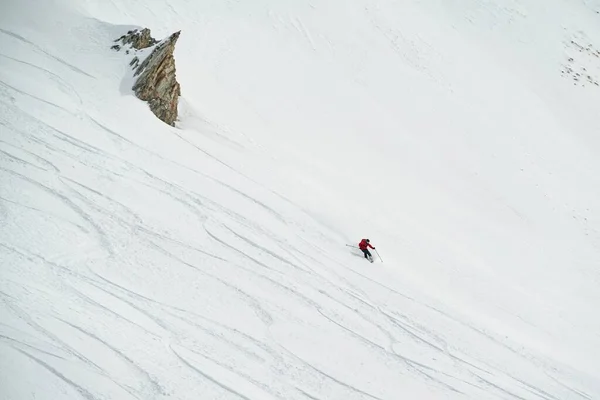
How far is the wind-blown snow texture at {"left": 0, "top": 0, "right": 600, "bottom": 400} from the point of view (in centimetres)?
1273

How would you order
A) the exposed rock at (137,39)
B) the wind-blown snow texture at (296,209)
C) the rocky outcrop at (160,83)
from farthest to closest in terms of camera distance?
the exposed rock at (137,39) < the rocky outcrop at (160,83) < the wind-blown snow texture at (296,209)

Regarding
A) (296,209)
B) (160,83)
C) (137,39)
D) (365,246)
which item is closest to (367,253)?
(365,246)

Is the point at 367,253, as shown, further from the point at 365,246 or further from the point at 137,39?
the point at 137,39

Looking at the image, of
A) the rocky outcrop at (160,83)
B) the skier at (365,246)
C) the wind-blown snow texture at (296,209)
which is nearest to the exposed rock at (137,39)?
the wind-blown snow texture at (296,209)

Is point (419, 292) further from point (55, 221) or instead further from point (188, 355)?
point (55, 221)

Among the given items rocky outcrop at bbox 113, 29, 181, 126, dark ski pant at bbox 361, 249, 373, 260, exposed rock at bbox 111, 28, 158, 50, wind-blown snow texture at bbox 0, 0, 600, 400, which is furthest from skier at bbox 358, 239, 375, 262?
exposed rock at bbox 111, 28, 158, 50

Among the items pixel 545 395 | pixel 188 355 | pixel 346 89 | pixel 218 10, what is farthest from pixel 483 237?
pixel 218 10

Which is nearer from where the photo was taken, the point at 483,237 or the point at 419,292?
the point at 419,292

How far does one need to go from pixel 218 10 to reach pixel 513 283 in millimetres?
23294

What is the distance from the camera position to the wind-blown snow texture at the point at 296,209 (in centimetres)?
1273

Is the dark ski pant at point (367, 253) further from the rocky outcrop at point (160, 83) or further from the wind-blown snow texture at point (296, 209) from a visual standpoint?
the rocky outcrop at point (160, 83)

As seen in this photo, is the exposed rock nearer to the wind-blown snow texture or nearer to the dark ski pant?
the wind-blown snow texture

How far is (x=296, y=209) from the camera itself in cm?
1902

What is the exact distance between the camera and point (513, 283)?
19656 millimetres
